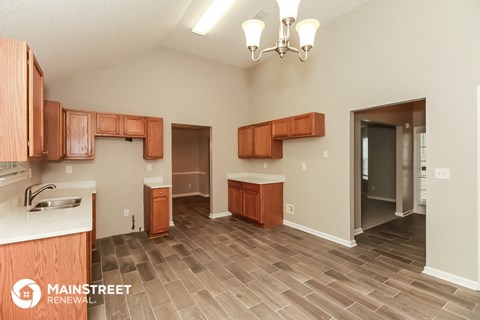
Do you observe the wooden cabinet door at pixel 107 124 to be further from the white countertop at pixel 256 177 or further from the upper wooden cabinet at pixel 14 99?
the white countertop at pixel 256 177

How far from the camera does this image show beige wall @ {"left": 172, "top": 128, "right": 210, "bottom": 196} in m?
8.02

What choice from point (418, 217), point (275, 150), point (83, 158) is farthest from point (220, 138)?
point (418, 217)

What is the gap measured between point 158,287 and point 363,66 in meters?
4.11

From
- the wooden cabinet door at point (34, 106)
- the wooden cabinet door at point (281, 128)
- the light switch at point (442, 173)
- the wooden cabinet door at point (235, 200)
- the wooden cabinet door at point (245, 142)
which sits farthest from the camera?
the wooden cabinet door at point (245, 142)

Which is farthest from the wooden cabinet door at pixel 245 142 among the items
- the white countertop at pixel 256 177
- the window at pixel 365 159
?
the window at pixel 365 159

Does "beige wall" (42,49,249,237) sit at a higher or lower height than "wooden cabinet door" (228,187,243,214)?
higher

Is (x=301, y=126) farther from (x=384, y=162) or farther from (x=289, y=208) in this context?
(x=384, y=162)

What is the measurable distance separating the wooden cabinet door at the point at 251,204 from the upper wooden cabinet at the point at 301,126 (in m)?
1.33

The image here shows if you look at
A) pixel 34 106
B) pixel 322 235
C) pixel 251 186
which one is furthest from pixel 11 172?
pixel 322 235

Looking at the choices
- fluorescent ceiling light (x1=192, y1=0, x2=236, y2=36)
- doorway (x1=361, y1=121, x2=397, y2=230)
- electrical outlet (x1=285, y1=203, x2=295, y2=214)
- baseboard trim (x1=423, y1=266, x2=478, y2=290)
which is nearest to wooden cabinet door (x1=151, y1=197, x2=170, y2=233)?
electrical outlet (x1=285, y1=203, x2=295, y2=214)

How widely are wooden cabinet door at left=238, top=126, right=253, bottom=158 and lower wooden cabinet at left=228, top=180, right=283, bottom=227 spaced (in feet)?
2.53

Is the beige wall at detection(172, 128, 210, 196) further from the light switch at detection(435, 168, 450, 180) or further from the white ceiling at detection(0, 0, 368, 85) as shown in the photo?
the light switch at detection(435, 168, 450, 180)

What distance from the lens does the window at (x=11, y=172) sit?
6.57 feet

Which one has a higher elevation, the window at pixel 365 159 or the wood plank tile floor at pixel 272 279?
the window at pixel 365 159
